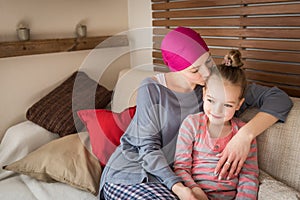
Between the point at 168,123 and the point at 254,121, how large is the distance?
1.10ft

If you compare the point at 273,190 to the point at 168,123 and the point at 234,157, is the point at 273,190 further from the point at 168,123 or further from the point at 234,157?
the point at 168,123

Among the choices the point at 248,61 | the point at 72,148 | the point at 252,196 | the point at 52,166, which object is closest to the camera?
the point at 252,196

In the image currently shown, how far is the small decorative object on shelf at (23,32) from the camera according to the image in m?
1.76

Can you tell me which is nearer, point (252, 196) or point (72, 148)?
point (252, 196)

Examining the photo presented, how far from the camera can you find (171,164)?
1.20 m

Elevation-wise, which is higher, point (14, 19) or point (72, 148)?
point (14, 19)

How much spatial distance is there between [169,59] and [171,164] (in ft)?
1.39

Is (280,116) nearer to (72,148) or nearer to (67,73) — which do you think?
(72,148)

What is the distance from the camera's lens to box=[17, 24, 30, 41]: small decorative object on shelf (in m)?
1.76

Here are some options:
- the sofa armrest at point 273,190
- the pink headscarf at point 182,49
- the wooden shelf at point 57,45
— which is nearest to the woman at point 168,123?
the pink headscarf at point 182,49

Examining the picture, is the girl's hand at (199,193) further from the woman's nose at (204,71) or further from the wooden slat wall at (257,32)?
the wooden slat wall at (257,32)

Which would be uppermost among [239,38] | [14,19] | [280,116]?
[14,19]

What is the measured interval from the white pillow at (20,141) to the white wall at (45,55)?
0.45 ft

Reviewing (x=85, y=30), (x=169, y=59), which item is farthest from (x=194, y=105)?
(x=85, y=30)
